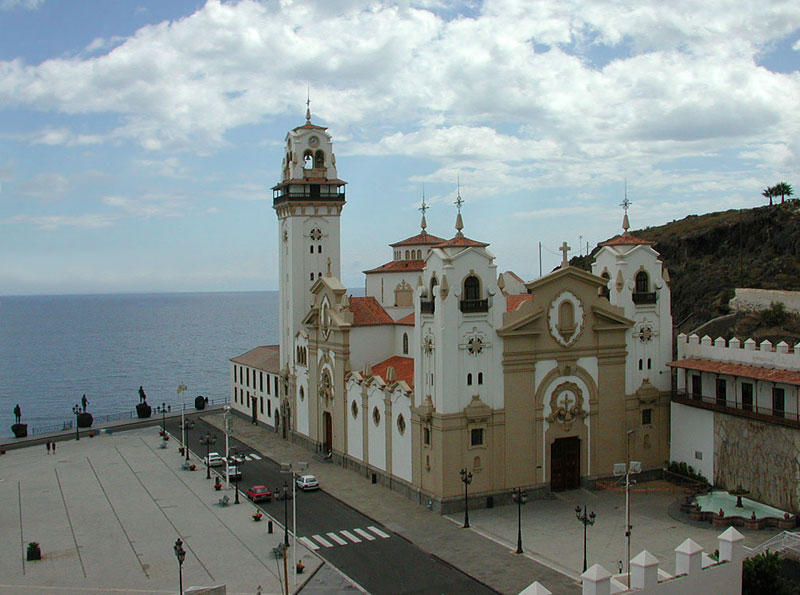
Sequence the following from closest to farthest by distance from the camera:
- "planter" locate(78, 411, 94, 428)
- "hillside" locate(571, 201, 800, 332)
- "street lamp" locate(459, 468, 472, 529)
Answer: "street lamp" locate(459, 468, 472, 529) < "planter" locate(78, 411, 94, 428) < "hillside" locate(571, 201, 800, 332)

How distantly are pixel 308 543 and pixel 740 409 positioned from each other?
23.0 metres

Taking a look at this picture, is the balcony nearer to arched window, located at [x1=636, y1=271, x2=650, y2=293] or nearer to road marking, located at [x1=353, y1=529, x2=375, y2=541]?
arched window, located at [x1=636, y1=271, x2=650, y2=293]

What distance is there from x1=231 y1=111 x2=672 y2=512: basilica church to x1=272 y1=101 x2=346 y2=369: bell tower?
4.17 m

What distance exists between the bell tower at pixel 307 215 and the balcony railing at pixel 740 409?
86.2 feet

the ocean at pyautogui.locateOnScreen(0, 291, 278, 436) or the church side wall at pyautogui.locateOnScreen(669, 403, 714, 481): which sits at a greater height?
the church side wall at pyautogui.locateOnScreen(669, 403, 714, 481)

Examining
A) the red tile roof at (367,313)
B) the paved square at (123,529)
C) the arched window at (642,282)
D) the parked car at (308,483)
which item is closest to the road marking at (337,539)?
the paved square at (123,529)

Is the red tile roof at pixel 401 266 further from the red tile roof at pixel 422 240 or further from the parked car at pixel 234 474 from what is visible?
the parked car at pixel 234 474

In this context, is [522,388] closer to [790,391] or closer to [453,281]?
[453,281]

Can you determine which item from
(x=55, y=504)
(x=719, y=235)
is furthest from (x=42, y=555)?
(x=719, y=235)

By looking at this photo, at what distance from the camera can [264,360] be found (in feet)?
219

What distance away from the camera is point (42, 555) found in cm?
3450

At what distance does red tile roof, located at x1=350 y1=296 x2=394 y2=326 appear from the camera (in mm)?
50719

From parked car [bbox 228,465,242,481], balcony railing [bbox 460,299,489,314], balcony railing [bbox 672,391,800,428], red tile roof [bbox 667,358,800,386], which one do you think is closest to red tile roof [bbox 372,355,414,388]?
balcony railing [bbox 460,299,489,314]

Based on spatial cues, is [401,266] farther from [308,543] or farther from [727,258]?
[727,258]
